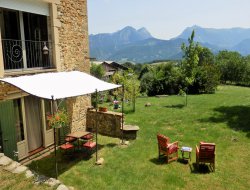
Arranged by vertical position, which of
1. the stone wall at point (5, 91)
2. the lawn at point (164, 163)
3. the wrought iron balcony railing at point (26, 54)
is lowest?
the lawn at point (164, 163)

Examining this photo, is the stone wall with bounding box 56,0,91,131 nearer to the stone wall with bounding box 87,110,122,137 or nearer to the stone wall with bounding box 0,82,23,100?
the stone wall with bounding box 87,110,122,137

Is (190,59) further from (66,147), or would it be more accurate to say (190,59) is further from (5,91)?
(5,91)

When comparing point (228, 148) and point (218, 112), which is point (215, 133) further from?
point (218, 112)

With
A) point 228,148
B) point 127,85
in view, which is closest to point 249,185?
point 228,148

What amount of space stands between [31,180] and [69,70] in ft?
21.5

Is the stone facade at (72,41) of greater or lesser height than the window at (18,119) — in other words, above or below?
above

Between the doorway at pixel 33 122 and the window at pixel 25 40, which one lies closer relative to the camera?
the window at pixel 25 40

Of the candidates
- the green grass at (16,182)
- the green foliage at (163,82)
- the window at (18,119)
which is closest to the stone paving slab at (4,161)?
the green grass at (16,182)

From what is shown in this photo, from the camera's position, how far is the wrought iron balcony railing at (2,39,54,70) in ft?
31.5

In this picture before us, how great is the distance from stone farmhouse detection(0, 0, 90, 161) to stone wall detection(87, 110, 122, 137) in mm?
769

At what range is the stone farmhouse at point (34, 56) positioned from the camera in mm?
8781

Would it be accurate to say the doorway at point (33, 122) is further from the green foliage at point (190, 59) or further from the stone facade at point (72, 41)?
the green foliage at point (190, 59)

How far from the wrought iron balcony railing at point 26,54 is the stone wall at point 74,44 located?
0.67 metres

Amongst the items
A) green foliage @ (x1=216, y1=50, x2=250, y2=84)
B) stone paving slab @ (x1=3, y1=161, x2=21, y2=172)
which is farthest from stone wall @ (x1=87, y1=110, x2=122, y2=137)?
green foliage @ (x1=216, y1=50, x2=250, y2=84)
